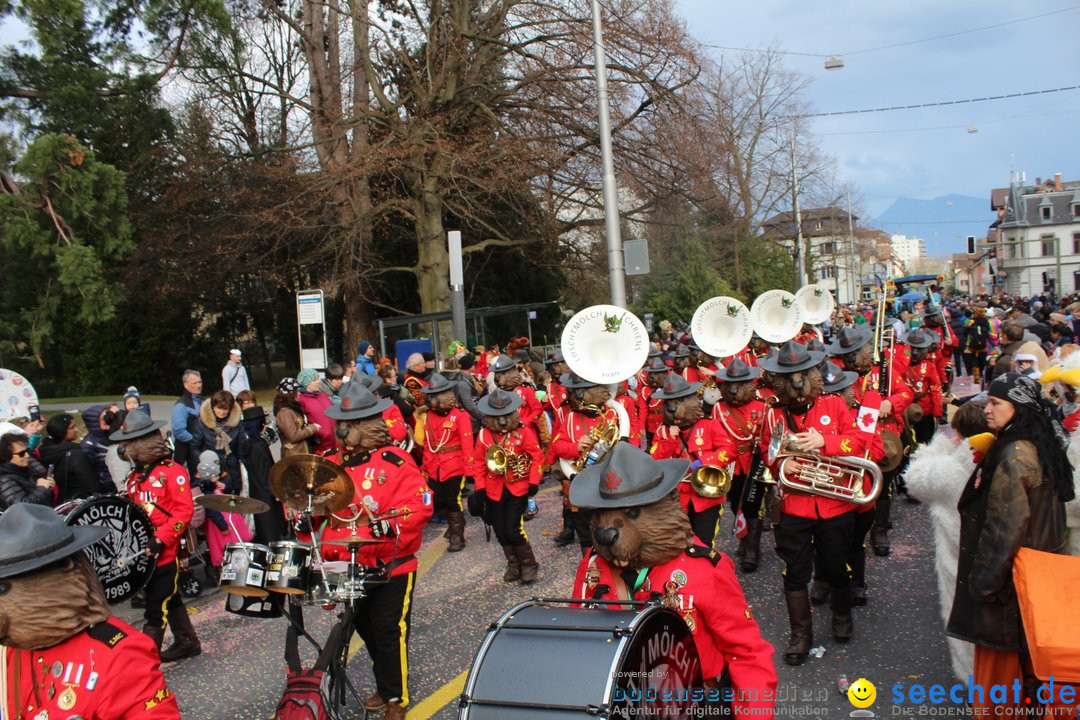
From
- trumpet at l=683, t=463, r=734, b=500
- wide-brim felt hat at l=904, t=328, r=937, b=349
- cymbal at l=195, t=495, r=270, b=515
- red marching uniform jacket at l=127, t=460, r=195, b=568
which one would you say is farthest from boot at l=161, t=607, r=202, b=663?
wide-brim felt hat at l=904, t=328, r=937, b=349

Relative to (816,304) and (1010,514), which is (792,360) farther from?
(816,304)

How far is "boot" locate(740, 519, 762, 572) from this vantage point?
23.2 feet

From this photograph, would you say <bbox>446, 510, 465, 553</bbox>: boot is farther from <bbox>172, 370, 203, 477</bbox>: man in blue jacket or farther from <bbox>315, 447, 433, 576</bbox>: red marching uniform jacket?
<bbox>315, 447, 433, 576</bbox>: red marching uniform jacket

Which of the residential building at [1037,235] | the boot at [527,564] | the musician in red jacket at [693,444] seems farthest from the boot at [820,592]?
the residential building at [1037,235]

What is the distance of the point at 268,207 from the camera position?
21188mm

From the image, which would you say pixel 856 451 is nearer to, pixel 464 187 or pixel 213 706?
pixel 213 706

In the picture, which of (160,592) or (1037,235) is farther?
(1037,235)

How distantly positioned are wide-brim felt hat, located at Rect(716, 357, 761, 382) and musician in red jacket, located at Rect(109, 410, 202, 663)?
13.8 feet

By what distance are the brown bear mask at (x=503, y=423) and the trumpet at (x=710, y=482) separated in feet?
6.18

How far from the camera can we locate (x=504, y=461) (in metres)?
7.17

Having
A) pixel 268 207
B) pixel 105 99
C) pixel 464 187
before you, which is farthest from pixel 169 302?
pixel 464 187

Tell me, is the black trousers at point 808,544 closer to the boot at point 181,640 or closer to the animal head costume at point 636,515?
the animal head costume at point 636,515

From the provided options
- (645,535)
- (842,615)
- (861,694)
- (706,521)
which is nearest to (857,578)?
(842,615)

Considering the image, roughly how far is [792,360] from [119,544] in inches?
167
